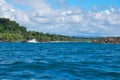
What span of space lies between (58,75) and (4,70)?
Answer: 7726mm

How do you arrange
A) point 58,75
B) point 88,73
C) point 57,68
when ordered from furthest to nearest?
point 57,68, point 88,73, point 58,75

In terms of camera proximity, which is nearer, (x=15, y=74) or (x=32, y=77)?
(x=32, y=77)

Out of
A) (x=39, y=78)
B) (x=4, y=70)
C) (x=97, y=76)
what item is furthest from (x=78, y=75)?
(x=4, y=70)

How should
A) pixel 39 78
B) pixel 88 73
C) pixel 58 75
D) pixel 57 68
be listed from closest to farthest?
1. pixel 39 78
2. pixel 58 75
3. pixel 88 73
4. pixel 57 68

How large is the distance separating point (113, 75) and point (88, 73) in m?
3.18

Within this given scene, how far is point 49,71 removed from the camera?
44.8 meters

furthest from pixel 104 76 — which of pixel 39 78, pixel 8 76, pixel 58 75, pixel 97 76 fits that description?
pixel 8 76

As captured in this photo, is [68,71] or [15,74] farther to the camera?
[68,71]

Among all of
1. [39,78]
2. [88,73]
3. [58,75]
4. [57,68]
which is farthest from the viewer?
[57,68]

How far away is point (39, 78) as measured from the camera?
38.3 metres

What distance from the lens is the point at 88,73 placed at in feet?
144

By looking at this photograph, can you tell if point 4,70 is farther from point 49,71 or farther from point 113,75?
point 113,75

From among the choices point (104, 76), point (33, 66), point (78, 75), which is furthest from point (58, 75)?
point (33, 66)

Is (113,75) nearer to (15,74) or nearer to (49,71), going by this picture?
(49,71)
